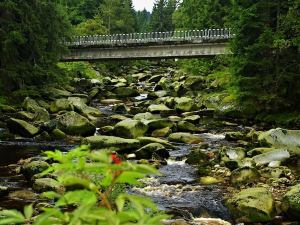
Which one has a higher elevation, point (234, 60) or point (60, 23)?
point (60, 23)

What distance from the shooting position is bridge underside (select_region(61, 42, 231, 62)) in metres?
46.1

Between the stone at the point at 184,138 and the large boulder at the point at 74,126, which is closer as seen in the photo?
the stone at the point at 184,138

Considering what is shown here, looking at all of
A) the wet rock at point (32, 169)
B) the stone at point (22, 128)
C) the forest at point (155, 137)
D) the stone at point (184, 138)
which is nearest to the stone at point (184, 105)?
the forest at point (155, 137)

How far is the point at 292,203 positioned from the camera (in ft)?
40.8

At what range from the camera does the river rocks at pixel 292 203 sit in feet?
40.5

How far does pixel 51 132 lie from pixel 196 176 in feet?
36.2

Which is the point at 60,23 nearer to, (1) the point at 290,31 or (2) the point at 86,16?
(1) the point at 290,31

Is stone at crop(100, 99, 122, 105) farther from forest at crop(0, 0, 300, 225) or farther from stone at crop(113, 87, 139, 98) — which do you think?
stone at crop(113, 87, 139, 98)

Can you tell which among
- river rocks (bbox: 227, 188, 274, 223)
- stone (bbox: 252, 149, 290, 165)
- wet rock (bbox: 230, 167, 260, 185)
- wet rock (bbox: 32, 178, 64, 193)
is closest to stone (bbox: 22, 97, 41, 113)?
wet rock (bbox: 32, 178, 64, 193)

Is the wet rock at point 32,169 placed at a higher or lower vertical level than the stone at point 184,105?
higher

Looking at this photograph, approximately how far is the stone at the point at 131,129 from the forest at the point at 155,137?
0.22 ft

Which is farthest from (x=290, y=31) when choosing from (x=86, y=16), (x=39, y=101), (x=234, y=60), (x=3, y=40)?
(x=86, y=16)

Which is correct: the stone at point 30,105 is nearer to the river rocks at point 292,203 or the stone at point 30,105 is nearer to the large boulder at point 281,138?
the large boulder at point 281,138

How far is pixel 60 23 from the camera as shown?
40.2 meters
